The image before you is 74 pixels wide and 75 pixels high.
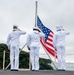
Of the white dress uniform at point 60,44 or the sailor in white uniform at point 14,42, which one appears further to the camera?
the white dress uniform at point 60,44

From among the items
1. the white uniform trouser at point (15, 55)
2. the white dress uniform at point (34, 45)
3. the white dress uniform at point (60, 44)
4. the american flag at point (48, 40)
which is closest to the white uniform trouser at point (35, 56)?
the white dress uniform at point (34, 45)

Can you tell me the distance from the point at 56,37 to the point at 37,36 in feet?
2.98

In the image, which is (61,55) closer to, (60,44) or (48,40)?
(60,44)

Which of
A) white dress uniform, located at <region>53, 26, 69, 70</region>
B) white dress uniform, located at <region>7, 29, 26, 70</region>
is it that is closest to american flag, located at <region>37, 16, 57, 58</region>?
white dress uniform, located at <region>53, 26, 69, 70</region>

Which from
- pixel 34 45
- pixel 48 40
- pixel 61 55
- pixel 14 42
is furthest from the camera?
pixel 48 40

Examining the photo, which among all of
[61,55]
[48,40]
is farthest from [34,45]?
[48,40]

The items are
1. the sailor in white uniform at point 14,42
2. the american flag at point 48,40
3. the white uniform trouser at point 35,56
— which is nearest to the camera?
the sailor in white uniform at point 14,42

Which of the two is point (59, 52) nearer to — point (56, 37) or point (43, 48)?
point (56, 37)

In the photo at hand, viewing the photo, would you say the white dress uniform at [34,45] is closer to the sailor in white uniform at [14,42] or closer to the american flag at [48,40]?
the sailor in white uniform at [14,42]

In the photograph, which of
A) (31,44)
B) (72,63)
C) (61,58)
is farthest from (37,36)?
(72,63)

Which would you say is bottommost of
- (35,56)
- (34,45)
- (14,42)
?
(35,56)

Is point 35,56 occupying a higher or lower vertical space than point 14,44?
lower

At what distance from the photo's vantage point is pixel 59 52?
1659 centimetres

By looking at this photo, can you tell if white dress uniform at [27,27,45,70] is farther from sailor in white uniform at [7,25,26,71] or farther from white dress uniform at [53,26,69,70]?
white dress uniform at [53,26,69,70]
